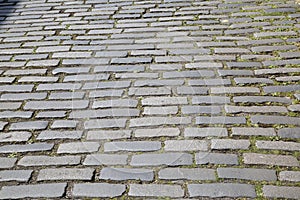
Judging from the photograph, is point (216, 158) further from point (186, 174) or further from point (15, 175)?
point (15, 175)

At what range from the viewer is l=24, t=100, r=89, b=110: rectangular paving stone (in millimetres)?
4137

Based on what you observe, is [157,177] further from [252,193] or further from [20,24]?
[20,24]

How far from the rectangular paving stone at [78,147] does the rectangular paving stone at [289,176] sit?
137 cm

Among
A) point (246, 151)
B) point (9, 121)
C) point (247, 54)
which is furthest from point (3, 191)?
point (247, 54)

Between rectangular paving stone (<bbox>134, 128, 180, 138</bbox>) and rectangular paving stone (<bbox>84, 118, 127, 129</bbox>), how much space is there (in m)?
0.18

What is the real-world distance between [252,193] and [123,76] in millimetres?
1977

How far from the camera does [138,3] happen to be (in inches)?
256

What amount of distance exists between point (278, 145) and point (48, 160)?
172 cm

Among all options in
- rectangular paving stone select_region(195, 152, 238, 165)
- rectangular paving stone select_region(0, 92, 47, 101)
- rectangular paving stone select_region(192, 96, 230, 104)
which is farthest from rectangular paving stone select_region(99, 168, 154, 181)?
rectangular paving stone select_region(0, 92, 47, 101)

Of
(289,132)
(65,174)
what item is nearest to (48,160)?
(65,174)

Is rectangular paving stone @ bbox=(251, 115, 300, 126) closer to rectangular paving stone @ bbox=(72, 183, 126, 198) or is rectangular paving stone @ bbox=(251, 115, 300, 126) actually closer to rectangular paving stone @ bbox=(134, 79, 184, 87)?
rectangular paving stone @ bbox=(134, 79, 184, 87)

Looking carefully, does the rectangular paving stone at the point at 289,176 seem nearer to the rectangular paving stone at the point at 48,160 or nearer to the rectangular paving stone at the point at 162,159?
the rectangular paving stone at the point at 162,159

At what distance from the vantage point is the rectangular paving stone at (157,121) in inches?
151

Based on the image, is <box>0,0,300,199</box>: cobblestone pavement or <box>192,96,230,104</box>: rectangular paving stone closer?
<box>0,0,300,199</box>: cobblestone pavement
